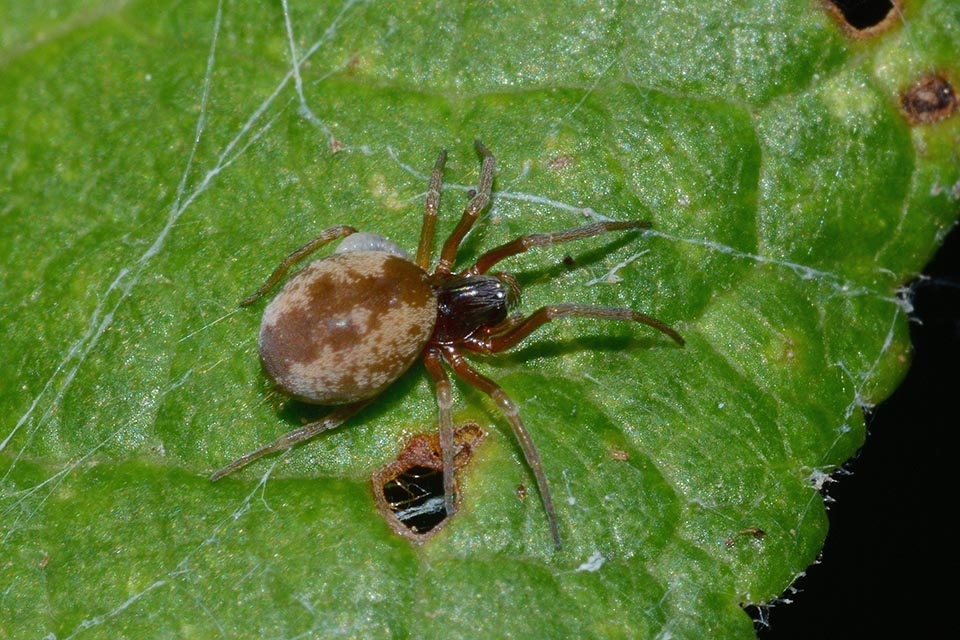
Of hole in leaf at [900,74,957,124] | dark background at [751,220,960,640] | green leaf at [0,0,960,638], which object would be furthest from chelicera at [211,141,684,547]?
dark background at [751,220,960,640]

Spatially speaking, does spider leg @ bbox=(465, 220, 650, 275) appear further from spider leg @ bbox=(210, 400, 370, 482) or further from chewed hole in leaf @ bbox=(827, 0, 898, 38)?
chewed hole in leaf @ bbox=(827, 0, 898, 38)

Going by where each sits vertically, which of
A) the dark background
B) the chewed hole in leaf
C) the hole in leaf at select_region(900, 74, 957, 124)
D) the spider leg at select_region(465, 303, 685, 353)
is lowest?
the dark background

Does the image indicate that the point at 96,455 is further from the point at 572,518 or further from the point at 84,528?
the point at 572,518

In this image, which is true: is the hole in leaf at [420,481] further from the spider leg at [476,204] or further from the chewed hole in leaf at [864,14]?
the chewed hole in leaf at [864,14]

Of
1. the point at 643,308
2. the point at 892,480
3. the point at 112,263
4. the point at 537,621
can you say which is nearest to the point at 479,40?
the point at 643,308

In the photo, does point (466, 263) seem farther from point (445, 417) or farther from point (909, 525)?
point (909, 525)
